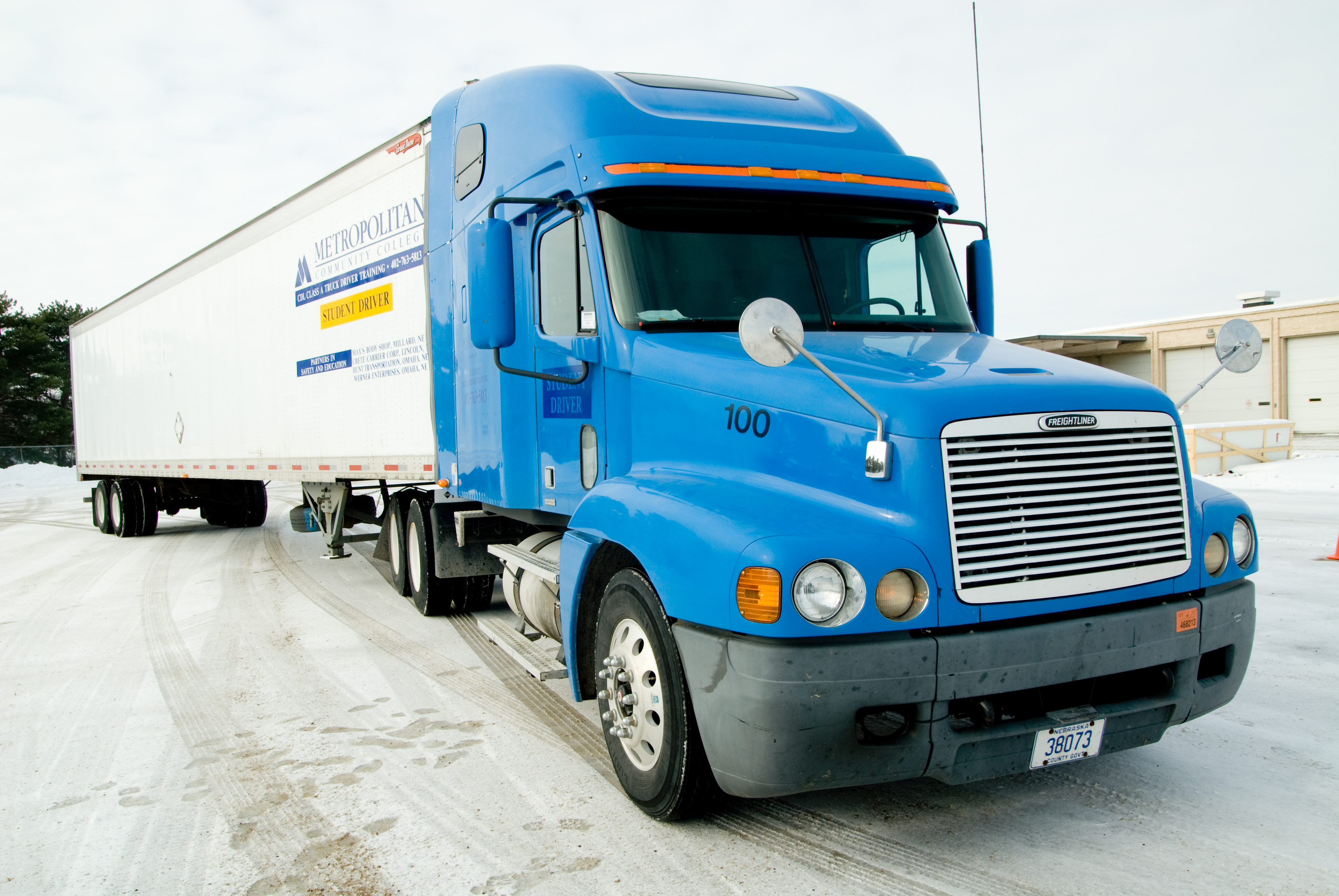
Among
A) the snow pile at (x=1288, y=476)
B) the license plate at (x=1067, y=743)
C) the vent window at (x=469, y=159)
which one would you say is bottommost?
the snow pile at (x=1288, y=476)

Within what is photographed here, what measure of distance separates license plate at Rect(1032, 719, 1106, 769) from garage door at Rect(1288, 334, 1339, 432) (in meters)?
39.1

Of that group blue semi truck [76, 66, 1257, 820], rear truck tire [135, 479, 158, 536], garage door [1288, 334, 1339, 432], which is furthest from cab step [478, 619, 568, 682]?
garage door [1288, 334, 1339, 432]

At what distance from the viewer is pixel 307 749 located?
16.2ft

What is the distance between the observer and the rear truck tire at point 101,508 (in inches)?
693

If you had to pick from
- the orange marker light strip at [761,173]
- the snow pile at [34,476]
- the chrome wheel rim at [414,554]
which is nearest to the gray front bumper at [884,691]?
the orange marker light strip at [761,173]

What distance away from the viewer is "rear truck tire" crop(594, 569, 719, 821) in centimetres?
364

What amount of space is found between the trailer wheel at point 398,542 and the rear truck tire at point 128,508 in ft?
31.6

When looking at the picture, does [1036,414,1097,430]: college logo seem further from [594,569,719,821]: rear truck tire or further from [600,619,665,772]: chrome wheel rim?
[600,619,665,772]: chrome wheel rim

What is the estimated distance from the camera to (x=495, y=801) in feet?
13.6

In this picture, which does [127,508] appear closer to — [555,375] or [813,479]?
[555,375]

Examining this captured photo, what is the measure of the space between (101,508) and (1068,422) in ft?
62.7

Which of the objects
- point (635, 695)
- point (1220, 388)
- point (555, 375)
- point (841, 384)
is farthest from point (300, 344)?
point (1220, 388)

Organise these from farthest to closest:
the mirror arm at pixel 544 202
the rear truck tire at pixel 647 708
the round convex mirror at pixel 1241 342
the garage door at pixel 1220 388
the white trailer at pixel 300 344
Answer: the garage door at pixel 1220 388 < the white trailer at pixel 300 344 < the mirror arm at pixel 544 202 < the round convex mirror at pixel 1241 342 < the rear truck tire at pixel 647 708

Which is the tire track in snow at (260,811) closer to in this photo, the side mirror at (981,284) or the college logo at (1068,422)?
the college logo at (1068,422)
